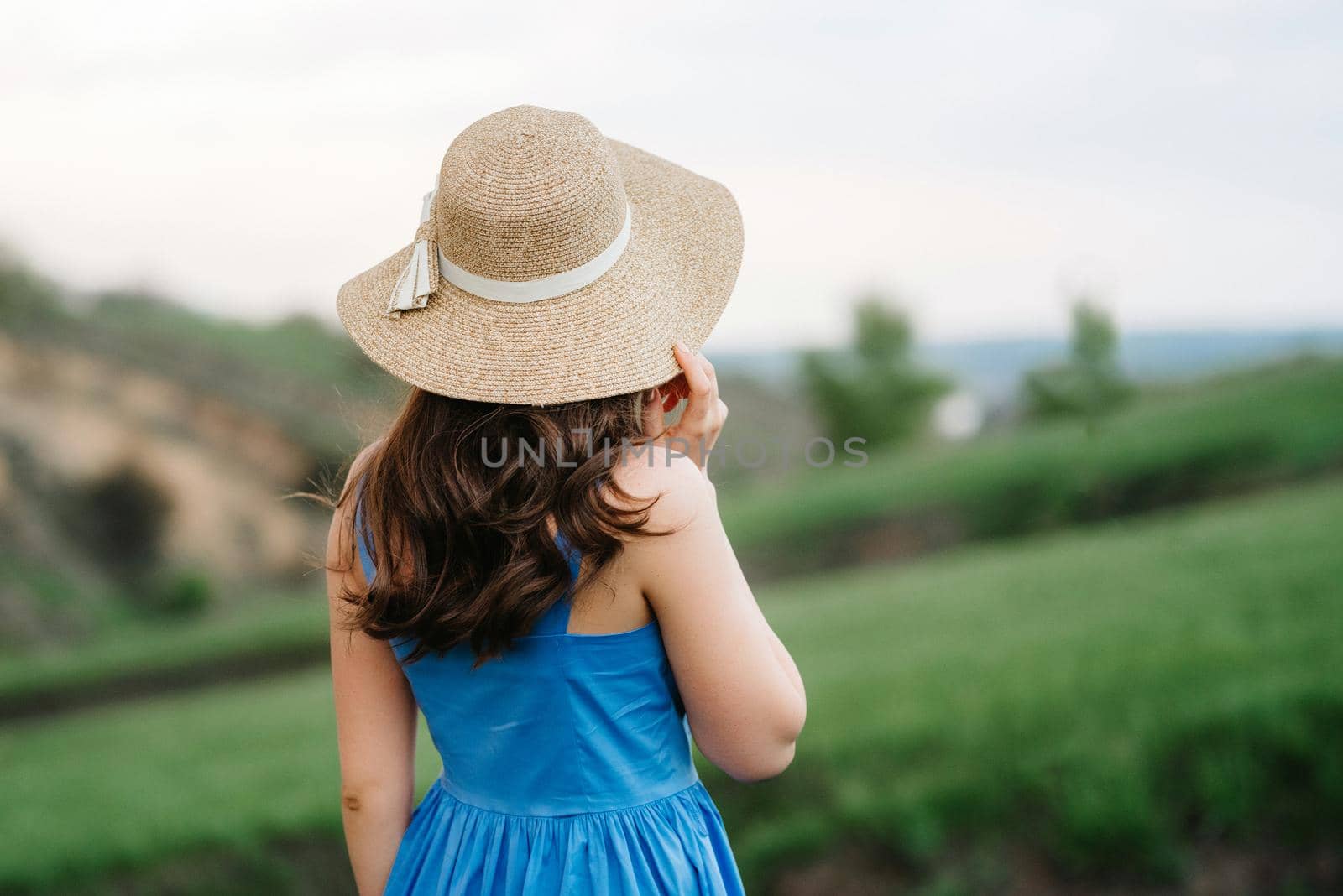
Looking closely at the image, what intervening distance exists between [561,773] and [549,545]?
364mm

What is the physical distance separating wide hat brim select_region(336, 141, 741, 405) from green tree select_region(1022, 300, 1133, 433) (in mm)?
5230

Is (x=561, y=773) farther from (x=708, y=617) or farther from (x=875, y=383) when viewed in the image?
(x=875, y=383)

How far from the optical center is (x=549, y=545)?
1.24 metres

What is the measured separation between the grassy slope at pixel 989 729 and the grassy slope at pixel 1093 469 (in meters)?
1.16

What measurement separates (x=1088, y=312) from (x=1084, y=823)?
12.5 feet

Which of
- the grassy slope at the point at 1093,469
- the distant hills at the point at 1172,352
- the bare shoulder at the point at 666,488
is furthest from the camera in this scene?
the distant hills at the point at 1172,352

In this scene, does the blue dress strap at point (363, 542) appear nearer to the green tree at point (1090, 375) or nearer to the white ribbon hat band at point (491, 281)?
the white ribbon hat band at point (491, 281)

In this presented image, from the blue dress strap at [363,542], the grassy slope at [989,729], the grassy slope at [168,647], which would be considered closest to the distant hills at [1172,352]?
the grassy slope at [989,729]

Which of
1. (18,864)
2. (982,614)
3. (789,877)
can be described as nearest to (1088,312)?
(982,614)

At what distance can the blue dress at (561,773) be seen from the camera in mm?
1333

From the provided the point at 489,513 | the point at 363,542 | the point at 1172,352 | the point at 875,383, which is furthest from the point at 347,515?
the point at 875,383

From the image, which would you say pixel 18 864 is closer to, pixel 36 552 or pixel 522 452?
pixel 522 452

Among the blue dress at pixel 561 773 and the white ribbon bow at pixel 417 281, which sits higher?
the white ribbon bow at pixel 417 281

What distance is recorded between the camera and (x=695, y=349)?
135 centimetres
